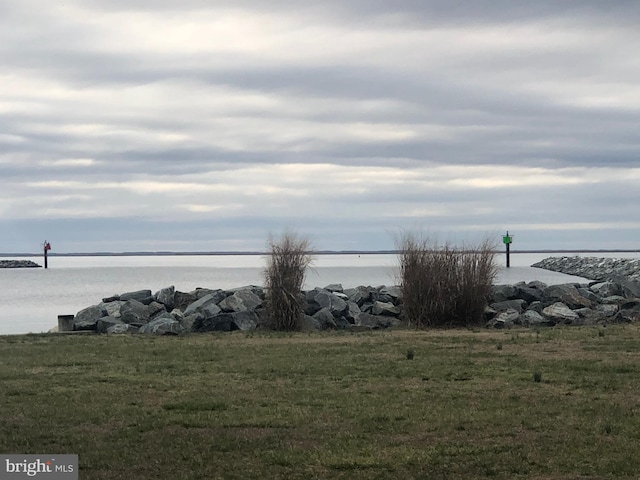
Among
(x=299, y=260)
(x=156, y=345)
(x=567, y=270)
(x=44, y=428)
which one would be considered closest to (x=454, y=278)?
(x=299, y=260)

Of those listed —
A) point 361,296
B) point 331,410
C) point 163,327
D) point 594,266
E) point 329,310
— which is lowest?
point 331,410

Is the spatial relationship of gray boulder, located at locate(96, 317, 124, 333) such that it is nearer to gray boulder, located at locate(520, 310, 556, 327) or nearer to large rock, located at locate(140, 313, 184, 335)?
large rock, located at locate(140, 313, 184, 335)

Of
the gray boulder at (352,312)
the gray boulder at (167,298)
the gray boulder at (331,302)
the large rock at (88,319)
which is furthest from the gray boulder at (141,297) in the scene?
the gray boulder at (352,312)

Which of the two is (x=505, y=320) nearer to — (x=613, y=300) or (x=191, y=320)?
(x=613, y=300)

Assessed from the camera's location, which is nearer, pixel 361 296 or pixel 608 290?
pixel 361 296

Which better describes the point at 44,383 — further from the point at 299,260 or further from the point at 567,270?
the point at 567,270

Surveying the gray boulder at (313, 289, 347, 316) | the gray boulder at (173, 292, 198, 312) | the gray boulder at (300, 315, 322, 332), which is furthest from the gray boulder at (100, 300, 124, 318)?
the gray boulder at (300, 315, 322, 332)

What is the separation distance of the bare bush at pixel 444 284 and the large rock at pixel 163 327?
517cm

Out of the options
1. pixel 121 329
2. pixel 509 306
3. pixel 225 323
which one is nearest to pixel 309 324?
pixel 225 323

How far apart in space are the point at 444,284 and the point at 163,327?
6223 mm

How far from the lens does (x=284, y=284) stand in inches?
803

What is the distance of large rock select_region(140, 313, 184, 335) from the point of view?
19.8m

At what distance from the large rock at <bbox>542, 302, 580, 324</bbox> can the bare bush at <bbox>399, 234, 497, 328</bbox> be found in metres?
1.91

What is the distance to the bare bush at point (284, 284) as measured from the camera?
2030cm
